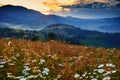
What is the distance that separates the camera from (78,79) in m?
6.89

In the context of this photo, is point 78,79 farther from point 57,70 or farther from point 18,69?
point 18,69

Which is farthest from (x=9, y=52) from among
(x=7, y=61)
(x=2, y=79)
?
(x=2, y=79)

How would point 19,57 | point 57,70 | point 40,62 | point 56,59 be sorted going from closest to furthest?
point 57,70
point 40,62
point 56,59
point 19,57

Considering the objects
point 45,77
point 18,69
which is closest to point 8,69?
point 18,69

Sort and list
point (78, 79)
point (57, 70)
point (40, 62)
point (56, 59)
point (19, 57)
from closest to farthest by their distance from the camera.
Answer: point (78, 79) < point (57, 70) < point (40, 62) < point (56, 59) < point (19, 57)

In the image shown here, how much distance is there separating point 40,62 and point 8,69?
1192 millimetres

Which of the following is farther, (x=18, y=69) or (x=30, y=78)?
(x=18, y=69)

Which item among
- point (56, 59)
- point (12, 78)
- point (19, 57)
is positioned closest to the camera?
point (12, 78)

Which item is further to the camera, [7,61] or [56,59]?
[56,59]

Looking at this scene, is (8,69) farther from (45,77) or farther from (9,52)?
(9,52)

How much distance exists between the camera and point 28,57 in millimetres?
10297

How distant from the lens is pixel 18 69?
843cm

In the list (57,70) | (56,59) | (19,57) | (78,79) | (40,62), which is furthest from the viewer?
(19,57)

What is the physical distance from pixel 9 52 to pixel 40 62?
2401 mm
